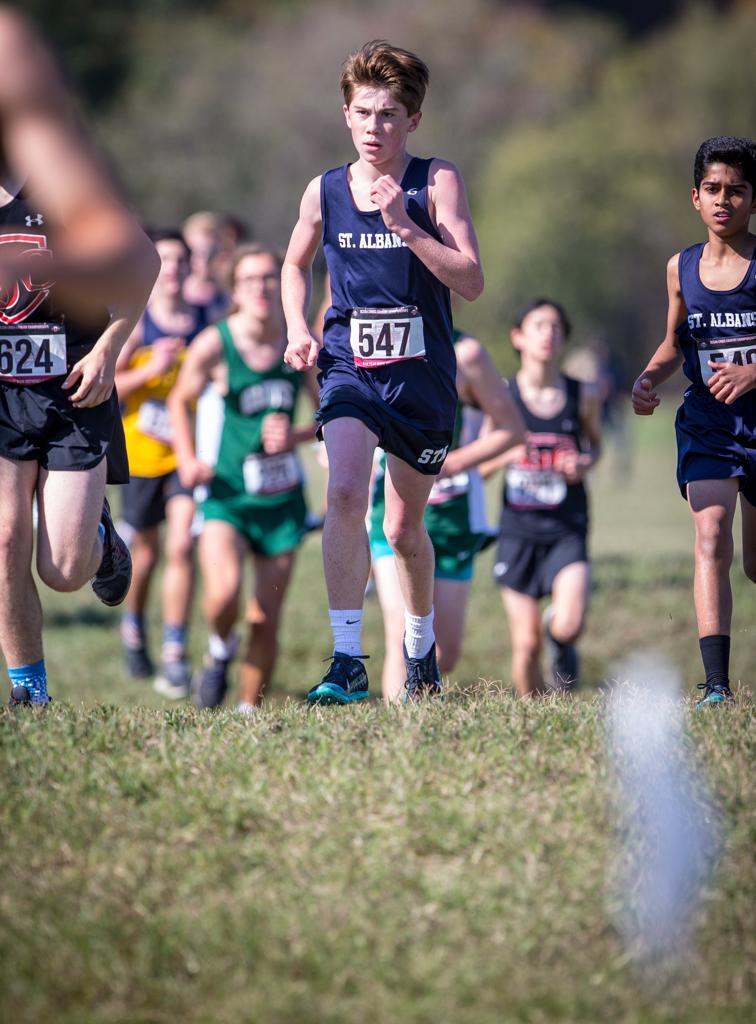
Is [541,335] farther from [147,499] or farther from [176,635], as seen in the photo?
[176,635]

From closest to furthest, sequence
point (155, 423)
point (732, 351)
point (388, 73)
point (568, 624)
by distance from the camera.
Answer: point (388, 73) < point (732, 351) < point (568, 624) < point (155, 423)

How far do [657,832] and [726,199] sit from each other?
2.88 m

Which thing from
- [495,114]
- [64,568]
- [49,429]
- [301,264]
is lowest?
[64,568]

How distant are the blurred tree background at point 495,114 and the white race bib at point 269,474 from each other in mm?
35986

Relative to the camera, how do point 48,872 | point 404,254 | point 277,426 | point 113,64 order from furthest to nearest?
point 113,64 → point 277,426 → point 404,254 → point 48,872

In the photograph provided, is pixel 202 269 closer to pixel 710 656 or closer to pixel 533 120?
pixel 710 656

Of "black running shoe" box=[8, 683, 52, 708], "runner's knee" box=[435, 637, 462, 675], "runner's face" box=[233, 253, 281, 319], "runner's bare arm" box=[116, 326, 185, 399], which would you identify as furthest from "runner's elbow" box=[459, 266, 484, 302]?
"runner's bare arm" box=[116, 326, 185, 399]

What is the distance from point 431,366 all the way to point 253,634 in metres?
3.46

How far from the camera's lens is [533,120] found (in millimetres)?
66625

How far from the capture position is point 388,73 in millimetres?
5367

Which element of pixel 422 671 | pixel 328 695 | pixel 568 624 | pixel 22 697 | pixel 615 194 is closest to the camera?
pixel 328 695

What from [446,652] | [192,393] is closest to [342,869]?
[446,652]

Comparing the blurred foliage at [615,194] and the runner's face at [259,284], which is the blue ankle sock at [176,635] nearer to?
the runner's face at [259,284]

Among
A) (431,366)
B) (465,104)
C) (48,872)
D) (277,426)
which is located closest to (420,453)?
(431,366)
